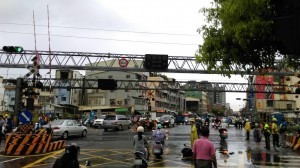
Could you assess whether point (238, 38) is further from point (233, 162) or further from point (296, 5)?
point (233, 162)

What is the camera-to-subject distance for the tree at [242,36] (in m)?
8.38

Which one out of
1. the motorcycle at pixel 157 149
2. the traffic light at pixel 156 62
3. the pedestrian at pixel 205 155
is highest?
Answer: the traffic light at pixel 156 62

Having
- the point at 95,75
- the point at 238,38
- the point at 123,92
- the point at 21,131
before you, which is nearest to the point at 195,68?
the point at 21,131

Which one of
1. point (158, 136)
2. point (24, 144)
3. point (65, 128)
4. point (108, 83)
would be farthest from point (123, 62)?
point (158, 136)

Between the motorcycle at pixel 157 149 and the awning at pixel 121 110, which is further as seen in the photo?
the awning at pixel 121 110

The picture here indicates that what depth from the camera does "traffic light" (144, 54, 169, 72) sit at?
3500cm

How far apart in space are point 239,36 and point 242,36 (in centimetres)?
8

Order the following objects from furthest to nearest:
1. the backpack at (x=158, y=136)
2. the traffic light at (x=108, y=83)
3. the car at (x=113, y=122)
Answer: the traffic light at (x=108, y=83), the car at (x=113, y=122), the backpack at (x=158, y=136)

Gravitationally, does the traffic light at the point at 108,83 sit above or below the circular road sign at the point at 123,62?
below

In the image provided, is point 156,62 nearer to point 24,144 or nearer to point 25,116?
point 25,116

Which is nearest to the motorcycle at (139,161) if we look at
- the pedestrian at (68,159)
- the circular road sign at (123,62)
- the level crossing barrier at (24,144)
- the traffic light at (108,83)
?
the pedestrian at (68,159)

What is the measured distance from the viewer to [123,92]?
3314 inches

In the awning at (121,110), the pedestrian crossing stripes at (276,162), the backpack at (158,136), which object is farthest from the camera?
the awning at (121,110)

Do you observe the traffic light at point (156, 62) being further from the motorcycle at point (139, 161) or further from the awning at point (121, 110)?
the awning at point (121, 110)
